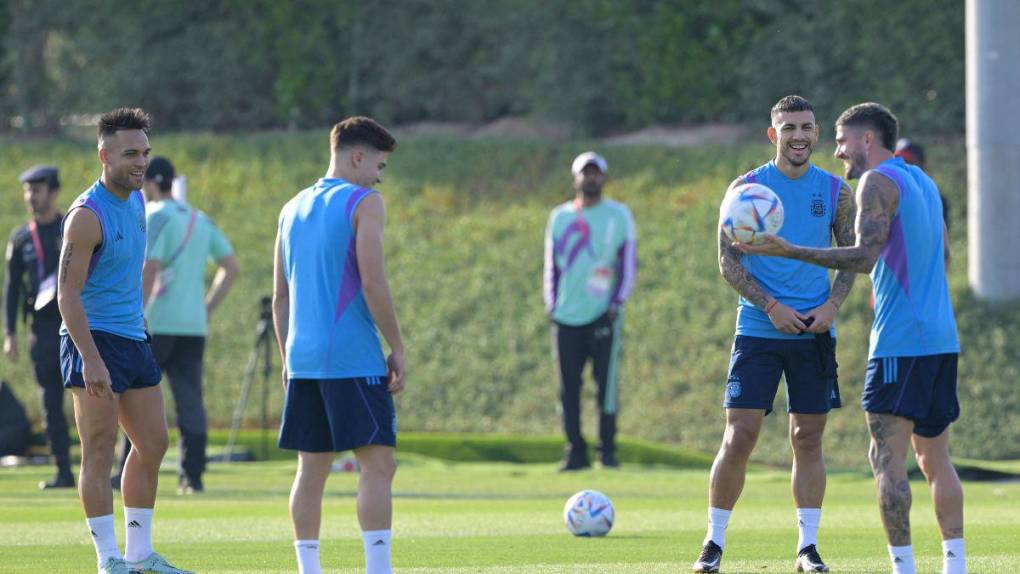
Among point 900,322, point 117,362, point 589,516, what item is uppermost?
point 900,322

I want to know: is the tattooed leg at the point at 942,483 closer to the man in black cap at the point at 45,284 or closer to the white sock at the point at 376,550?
the white sock at the point at 376,550

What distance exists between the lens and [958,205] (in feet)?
69.8

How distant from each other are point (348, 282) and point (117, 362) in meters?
1.64

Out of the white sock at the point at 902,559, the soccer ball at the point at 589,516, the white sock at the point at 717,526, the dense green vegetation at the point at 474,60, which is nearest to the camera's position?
the white sock at the point at 902,559

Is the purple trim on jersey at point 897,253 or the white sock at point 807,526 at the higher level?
the purple trim on jersey at point 897,253

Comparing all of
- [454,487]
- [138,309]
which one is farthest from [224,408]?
[138,309]

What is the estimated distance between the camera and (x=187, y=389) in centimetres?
1311

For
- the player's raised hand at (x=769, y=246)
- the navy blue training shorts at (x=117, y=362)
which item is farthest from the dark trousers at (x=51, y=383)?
the player's raised hand at (x=769, y=246)

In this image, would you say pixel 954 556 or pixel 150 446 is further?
pixel 150 446

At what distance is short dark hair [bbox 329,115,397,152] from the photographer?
727 cm

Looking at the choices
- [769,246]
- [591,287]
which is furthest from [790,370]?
[591,287]

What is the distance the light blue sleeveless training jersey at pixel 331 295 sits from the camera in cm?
719

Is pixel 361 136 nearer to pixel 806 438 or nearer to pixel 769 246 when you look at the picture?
pixel 769 246

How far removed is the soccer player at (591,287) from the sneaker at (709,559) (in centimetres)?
774
